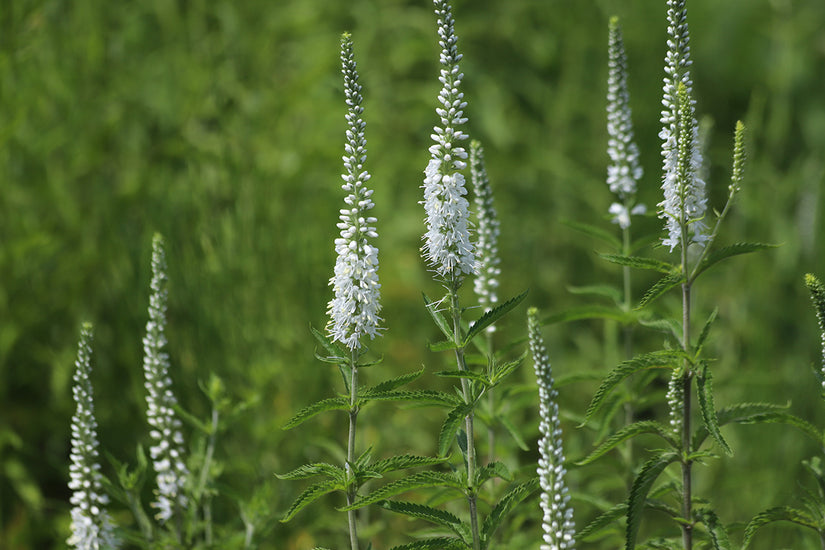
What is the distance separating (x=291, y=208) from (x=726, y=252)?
3.08 meters

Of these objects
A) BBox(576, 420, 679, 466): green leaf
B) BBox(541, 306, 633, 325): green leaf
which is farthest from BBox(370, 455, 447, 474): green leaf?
BBox(541, 306, 633, 325): green leaf

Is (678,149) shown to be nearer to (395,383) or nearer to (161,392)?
(395,383)

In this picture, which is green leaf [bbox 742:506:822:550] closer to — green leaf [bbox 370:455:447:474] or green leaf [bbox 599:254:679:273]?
green leaf [bbox 599:254:679:273]

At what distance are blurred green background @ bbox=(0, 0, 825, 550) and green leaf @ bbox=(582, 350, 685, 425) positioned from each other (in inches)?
36.4

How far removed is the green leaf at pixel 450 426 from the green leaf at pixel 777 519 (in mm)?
737

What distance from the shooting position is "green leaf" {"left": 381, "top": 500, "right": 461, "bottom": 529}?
1833 mm

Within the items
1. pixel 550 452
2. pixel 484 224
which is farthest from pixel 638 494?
pixel 484 224

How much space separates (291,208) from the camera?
4531 mm

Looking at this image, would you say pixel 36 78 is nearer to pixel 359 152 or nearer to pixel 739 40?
pixel 359 152

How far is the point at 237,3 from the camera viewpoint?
497 centimetres

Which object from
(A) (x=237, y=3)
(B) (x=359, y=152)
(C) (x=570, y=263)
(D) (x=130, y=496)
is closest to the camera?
(B) (x=359, y=152)

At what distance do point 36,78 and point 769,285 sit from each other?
4.41 meters

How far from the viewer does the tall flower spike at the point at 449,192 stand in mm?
1757

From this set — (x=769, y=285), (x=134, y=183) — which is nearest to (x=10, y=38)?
(x=134, y=183)
